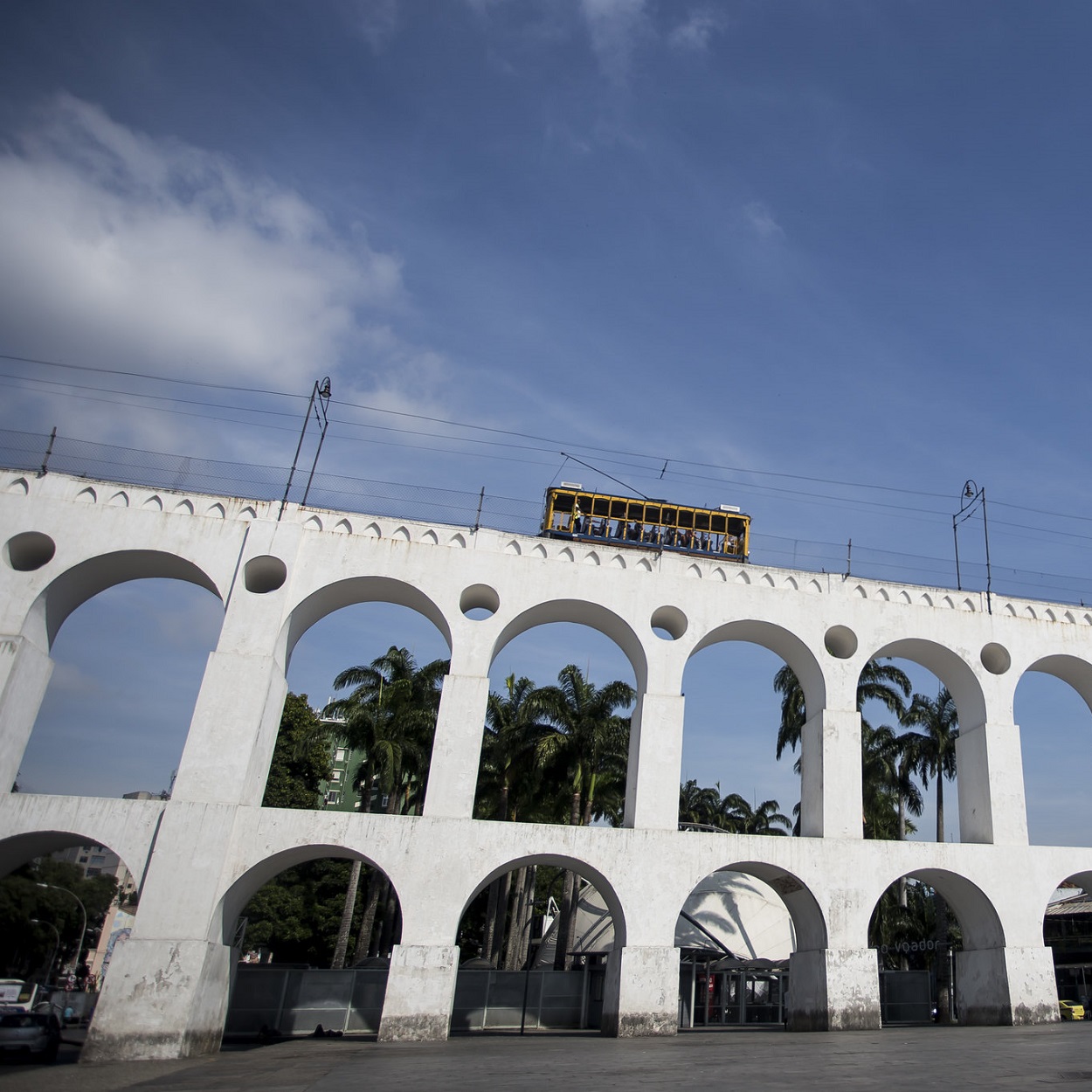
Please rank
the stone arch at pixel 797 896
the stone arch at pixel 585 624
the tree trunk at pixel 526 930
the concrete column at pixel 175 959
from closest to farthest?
the concrete column at pixel 175 959
the stone arch at pixel 797 896
the stone arch at pixel 585 624
the tree trunk at pixel 526 930

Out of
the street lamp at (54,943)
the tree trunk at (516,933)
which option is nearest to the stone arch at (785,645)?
the tree trunk at (516,933)

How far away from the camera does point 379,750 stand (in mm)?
34844

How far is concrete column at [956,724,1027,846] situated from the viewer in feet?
71.0

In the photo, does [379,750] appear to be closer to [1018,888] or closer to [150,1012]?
[150,1012]

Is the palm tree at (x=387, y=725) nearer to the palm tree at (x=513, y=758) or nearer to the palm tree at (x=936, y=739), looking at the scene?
the palm tree at (x=513, y=758)

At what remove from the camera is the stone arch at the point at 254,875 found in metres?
18.0

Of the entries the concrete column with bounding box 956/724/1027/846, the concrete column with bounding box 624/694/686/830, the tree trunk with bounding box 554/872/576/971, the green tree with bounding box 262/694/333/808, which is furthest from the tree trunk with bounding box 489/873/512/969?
the concrete column with bounding box 956/724/1027/846

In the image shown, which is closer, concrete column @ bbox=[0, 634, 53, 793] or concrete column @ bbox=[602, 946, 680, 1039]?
concrete column @ bbox=[602, 946, 680, 1039]

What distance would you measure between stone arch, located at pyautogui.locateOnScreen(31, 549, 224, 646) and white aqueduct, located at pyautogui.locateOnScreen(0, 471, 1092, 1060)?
8 centimetres

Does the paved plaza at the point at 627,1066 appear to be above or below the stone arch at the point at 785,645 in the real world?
below

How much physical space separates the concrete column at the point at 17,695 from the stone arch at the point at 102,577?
2.30 feet

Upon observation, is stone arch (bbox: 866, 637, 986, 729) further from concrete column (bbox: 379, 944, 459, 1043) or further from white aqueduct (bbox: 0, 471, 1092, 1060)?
concrete column (bbox: 379, 944, 459, 1043)

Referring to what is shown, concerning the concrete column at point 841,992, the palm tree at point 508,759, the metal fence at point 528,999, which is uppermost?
the palm tree at point 508,759

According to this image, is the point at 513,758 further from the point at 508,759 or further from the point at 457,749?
the point at 457,749
